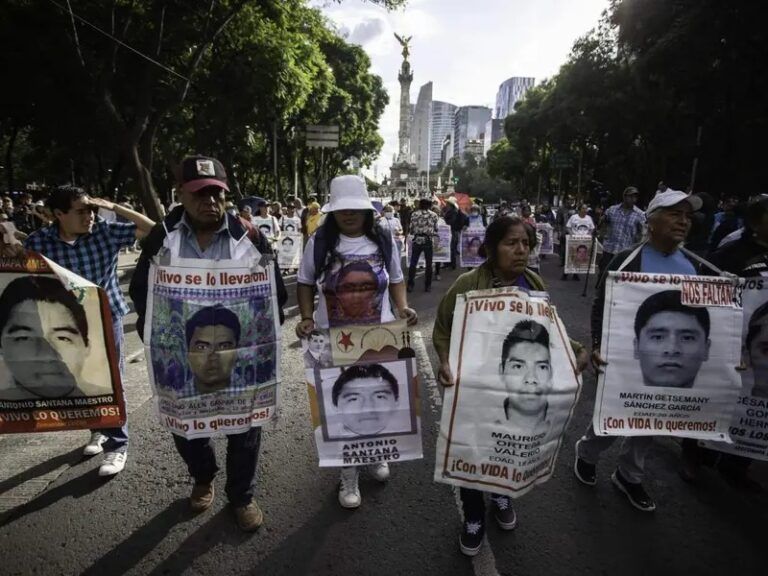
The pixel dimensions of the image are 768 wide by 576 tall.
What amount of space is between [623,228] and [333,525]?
23.2ft

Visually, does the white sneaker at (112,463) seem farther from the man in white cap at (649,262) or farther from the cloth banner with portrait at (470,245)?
the cloth banner with portrait at (470,245)

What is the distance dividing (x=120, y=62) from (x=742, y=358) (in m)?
16.5

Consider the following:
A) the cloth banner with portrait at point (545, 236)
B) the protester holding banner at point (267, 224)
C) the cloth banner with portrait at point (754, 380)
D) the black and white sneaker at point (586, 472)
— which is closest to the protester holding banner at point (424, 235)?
the protester holding banner at point (267, 224)

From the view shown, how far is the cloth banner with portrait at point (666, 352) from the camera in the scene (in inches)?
107

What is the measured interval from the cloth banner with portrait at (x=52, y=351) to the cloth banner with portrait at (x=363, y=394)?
1.15 meters

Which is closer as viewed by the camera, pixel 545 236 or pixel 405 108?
pixel 545 236

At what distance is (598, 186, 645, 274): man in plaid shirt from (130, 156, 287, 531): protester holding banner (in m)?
6.85

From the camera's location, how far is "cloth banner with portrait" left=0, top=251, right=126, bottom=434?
2689mm

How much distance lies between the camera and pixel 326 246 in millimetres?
2996

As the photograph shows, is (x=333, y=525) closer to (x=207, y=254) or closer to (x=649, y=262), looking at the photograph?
(x=207, y=254)

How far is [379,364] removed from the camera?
9.02 ft

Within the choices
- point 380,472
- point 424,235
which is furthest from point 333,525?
point 424,235

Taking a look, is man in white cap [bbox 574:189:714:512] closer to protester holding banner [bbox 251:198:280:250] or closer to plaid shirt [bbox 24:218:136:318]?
plaid shirt [bbox 24:218:136:318]

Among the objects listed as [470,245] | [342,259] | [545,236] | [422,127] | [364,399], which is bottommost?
[364,399]
